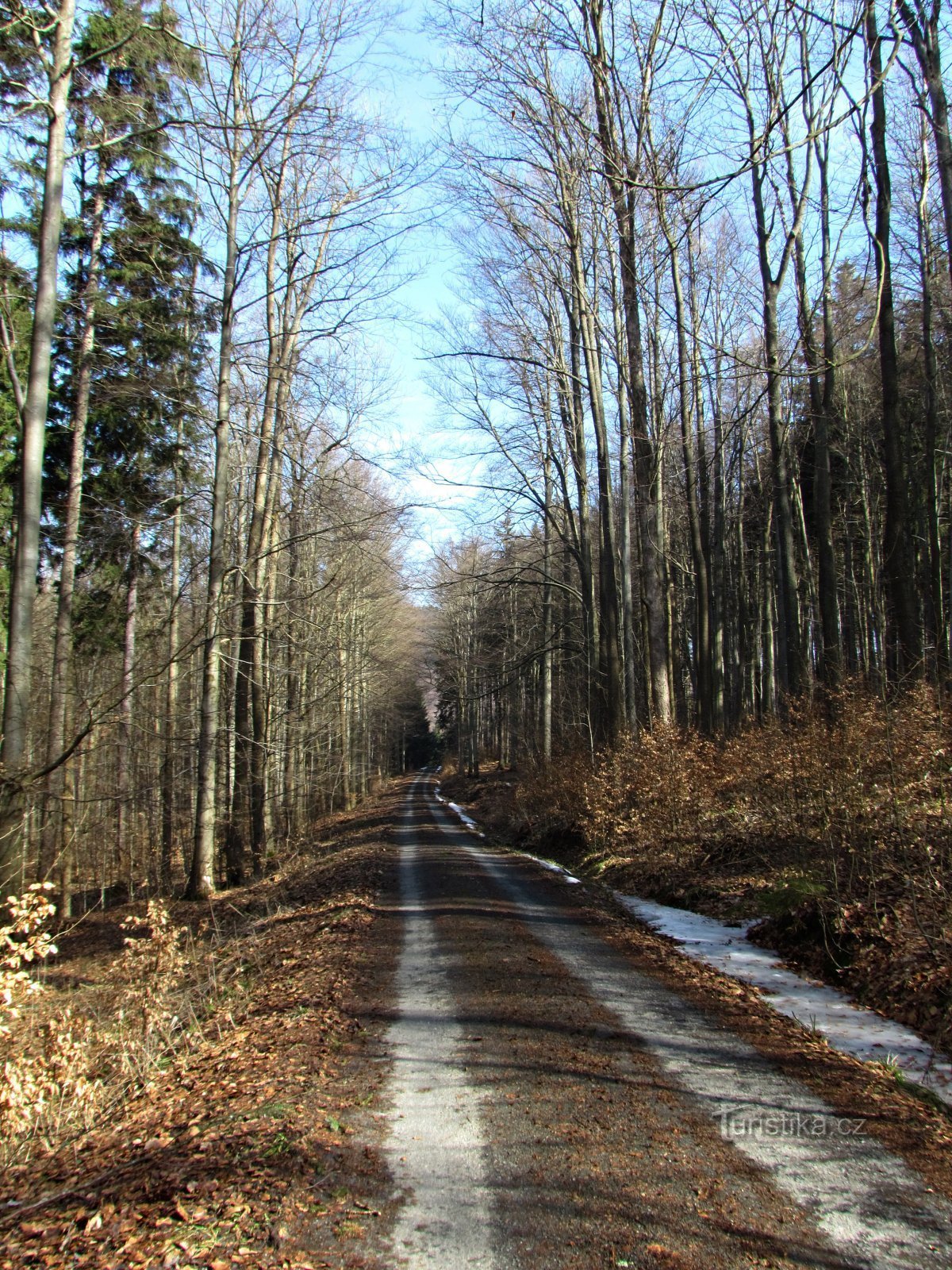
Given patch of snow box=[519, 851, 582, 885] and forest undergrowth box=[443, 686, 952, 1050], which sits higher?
forest undergrowth box=[443, 686, 952, 1050]

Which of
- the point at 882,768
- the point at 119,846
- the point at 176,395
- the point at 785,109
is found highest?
the point at 176,395

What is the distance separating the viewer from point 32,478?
795 centimetres

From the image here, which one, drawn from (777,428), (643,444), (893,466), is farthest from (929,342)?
(643,444)

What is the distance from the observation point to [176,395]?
48.7 feet

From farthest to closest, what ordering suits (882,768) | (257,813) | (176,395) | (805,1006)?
(257,813), (176,395), (882,768), (805,1006)

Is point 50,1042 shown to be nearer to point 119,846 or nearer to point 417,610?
point 119,846

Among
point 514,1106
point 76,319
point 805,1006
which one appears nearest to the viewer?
point 514,1106

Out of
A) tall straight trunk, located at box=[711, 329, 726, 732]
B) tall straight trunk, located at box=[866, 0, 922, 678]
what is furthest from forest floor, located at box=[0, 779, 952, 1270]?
tall straight trunk, located at box=[711, 329, 726, 732]

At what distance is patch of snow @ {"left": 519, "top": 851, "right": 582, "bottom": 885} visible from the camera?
11.7 m

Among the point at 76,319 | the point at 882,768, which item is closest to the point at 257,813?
the point at 76,319

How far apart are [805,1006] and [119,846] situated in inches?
836

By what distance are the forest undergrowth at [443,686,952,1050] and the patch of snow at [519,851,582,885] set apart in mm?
377

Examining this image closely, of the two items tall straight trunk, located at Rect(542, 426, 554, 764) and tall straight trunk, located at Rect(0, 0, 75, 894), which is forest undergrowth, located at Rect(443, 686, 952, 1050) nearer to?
tall straight trunk, located at Rect(0, 0, 75, 894)

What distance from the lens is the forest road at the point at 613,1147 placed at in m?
2.94
